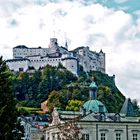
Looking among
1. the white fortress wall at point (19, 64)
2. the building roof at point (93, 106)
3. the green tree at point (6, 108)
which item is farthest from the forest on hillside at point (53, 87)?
the green tree at point (6, 108)

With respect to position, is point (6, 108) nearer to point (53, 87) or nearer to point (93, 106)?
point (93, 106)

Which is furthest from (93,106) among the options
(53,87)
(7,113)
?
(53,87)

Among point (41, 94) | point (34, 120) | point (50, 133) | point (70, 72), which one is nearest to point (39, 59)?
point (70, 72)

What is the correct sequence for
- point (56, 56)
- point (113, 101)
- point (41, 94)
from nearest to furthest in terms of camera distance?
1. point (113, 101)
2. point (41, 94)
3. point (56, 56)

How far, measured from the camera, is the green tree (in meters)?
34.2

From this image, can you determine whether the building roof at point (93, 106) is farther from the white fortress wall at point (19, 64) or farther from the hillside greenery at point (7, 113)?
the white fortress wall at point (19, 64)

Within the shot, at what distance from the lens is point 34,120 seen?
423ft

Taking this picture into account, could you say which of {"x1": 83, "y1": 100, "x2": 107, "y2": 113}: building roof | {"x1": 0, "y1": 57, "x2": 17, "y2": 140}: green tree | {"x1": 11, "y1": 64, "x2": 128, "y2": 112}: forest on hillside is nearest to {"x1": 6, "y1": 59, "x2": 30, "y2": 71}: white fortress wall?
{"x1": 11, "y1": 64, "x2": 128, "y2": 112}: forest on hillside

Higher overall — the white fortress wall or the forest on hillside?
the white fortress wall

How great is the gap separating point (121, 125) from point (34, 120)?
64150 millimetres

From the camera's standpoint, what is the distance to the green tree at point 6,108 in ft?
112

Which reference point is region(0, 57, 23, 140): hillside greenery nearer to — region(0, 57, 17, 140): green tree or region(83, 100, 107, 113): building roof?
region(0, 57, 17, 140): green tree

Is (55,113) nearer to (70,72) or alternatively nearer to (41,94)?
(41,94)

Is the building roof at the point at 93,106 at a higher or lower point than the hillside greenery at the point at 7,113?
higher
